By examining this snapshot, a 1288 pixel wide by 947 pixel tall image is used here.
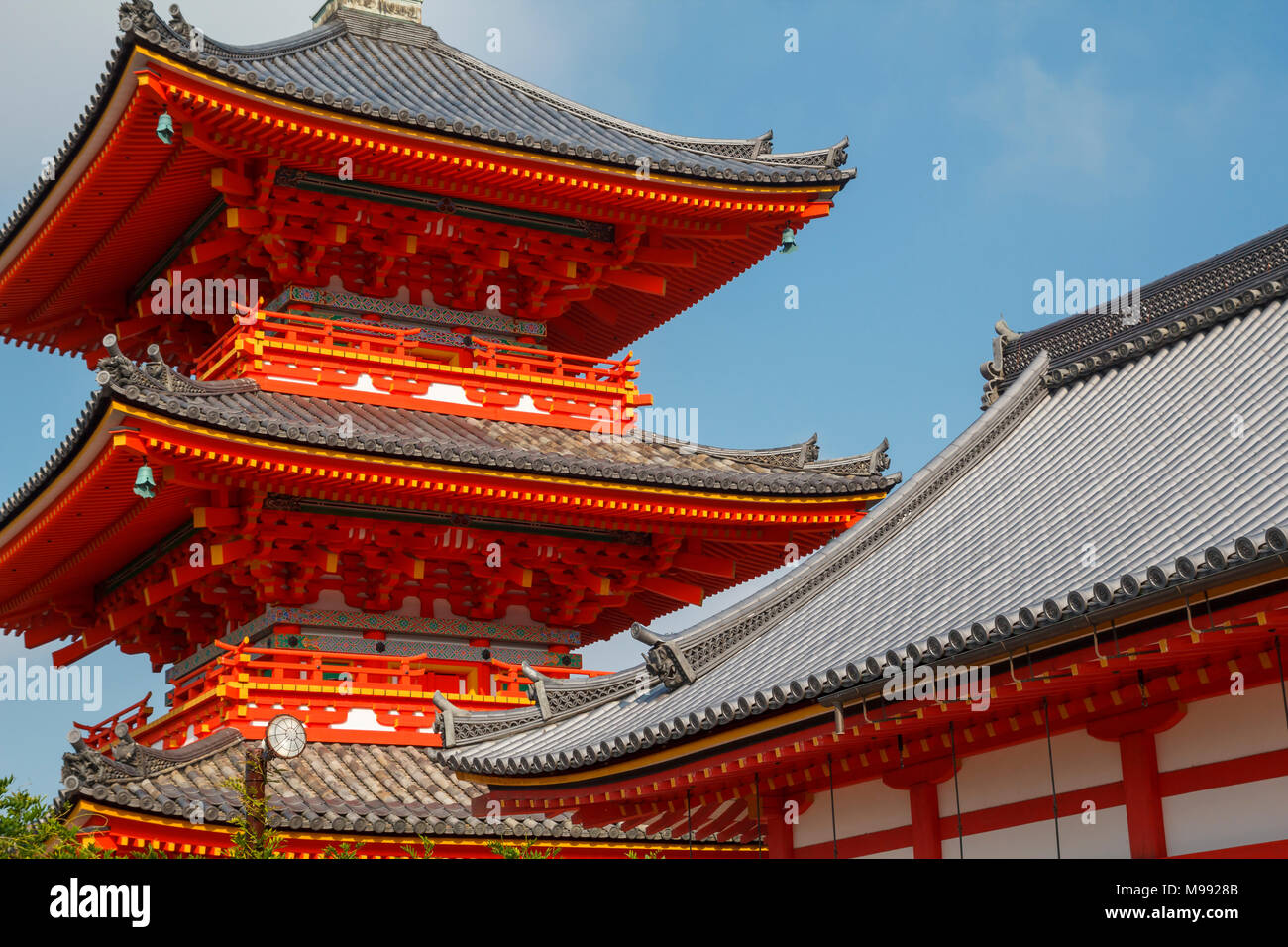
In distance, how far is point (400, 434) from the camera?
19406 millimetres

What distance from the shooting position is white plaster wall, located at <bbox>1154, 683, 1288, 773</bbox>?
988 centimetres

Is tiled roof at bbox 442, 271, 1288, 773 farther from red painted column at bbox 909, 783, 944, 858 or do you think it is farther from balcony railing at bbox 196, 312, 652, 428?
balcony railing at bbox 196, 312, 652, 428

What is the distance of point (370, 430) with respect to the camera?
63.8ft

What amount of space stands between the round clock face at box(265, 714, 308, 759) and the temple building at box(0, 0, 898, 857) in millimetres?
3165

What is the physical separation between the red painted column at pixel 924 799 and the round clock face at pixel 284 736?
15.7ft

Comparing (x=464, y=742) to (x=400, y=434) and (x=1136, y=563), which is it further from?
(x=1136, y=563)

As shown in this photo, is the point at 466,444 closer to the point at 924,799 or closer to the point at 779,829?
the point at 779,829

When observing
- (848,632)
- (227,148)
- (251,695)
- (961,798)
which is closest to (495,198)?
(227,148)

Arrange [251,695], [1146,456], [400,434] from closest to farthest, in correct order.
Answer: [1146,456], [251,695], [400,434]

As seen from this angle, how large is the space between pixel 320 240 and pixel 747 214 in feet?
19.2

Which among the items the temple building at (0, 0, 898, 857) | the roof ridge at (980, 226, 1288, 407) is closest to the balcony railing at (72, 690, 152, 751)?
the temple building at (0, 0, 898, 857)

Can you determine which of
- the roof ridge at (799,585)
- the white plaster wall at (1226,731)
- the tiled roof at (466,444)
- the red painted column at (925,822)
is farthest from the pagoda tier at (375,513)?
the white plaster wall at (1226,731)

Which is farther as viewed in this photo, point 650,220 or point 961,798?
point 650,220

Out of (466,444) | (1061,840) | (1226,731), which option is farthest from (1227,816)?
(466,444)
